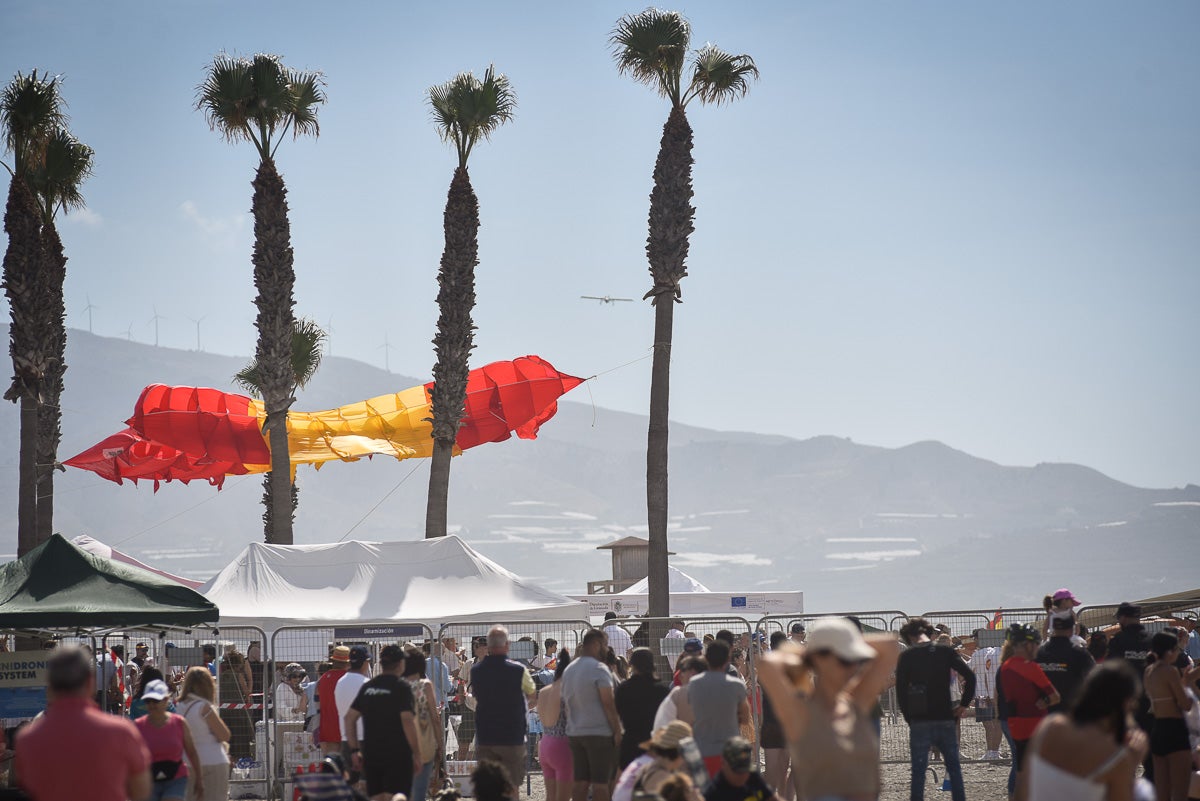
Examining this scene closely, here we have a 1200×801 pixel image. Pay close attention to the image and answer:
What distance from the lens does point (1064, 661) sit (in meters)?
10.8

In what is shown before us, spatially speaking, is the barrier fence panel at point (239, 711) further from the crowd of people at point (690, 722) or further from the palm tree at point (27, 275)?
the palm tree at point (27, 275)

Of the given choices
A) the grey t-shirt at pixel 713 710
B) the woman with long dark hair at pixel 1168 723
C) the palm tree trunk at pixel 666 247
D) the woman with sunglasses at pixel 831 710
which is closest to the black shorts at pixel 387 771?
the grey t-shirt at pixel 713 710

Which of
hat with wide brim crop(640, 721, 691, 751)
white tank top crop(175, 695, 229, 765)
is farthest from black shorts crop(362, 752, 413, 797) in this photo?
hat with wide brim crop(640, 721, 691, 751)

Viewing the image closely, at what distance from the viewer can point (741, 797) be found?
7051 mm

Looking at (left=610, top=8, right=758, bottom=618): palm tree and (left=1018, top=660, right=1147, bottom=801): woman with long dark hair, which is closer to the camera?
(left=1018, top=660, right=1147, bottom=801): woman with long dark hair

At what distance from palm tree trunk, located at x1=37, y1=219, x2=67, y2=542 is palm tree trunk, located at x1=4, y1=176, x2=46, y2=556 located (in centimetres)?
25

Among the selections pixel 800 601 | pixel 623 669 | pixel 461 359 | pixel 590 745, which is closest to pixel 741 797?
pixel 590 745

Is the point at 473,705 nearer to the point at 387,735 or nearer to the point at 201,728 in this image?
the point at 387,735

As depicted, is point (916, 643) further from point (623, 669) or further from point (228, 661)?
point (228, 661)

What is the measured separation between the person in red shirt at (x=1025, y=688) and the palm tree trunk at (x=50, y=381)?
66.2 ft

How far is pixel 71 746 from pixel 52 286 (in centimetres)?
2135

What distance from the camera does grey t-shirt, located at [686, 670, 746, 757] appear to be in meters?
9.48

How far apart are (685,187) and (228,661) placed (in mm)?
12299

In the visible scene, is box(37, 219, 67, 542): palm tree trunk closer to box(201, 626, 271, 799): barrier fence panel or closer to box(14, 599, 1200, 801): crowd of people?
box(201, 626, 271, 799): barrier fence panel
